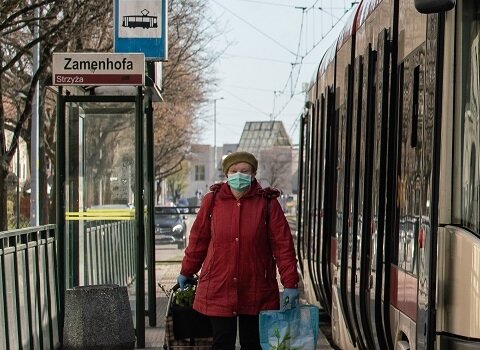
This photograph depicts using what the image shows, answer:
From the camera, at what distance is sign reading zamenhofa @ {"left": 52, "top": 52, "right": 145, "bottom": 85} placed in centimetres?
937

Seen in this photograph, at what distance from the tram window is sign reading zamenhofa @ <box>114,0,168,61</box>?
710 cm

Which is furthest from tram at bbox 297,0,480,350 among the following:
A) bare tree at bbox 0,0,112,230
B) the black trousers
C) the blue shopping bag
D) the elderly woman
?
bare tree at bbox 0,0,112,230

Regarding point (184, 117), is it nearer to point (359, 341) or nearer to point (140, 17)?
point (140, 17)

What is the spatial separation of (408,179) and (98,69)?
16.3 ft

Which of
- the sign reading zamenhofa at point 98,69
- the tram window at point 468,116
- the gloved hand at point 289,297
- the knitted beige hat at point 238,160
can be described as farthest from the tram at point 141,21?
the tram window at point 468,116

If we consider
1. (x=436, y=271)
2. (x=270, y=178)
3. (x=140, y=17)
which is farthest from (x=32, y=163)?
(x=270, y=178)

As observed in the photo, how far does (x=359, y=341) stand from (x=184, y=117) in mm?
38160

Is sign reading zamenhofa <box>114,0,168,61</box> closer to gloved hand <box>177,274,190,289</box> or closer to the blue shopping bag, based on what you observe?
gloved hand <box>177,274,190,289</box>

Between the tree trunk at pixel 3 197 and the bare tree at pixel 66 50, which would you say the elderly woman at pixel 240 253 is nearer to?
the bare tree at pixel 66 50

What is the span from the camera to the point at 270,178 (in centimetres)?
9319

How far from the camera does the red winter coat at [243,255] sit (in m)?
6.12

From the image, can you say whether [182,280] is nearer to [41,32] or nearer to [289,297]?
[289,297]

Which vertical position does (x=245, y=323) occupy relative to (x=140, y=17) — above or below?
below

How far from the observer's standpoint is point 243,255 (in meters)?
6.11
